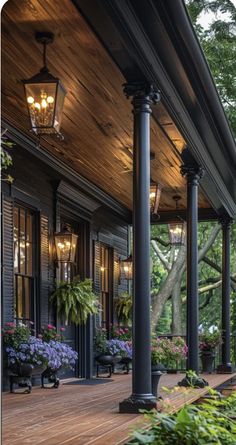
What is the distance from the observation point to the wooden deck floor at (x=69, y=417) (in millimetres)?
4656

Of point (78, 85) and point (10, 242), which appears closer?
point (78, 85)

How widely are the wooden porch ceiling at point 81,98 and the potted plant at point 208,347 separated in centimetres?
304

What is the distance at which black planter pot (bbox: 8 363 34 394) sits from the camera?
304 inches

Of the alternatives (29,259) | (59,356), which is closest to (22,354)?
(59,356)

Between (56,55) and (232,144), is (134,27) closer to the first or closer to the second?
(56,55)

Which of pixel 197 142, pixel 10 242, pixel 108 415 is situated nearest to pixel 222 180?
pixel 197 142

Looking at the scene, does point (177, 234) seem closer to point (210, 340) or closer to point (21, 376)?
point (210, 340)

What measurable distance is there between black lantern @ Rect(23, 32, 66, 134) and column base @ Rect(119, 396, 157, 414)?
6.81 ft

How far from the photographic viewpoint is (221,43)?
53.5 ft

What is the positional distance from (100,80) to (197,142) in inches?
89.8

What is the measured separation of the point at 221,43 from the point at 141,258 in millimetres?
11489

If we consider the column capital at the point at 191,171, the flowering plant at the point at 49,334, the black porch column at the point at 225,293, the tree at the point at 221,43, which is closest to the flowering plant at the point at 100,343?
the black porch column at the point at 225,293

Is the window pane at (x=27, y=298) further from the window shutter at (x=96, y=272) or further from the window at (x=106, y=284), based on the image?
the window at (x=106, y=284)

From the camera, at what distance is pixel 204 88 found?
7.12 meters
